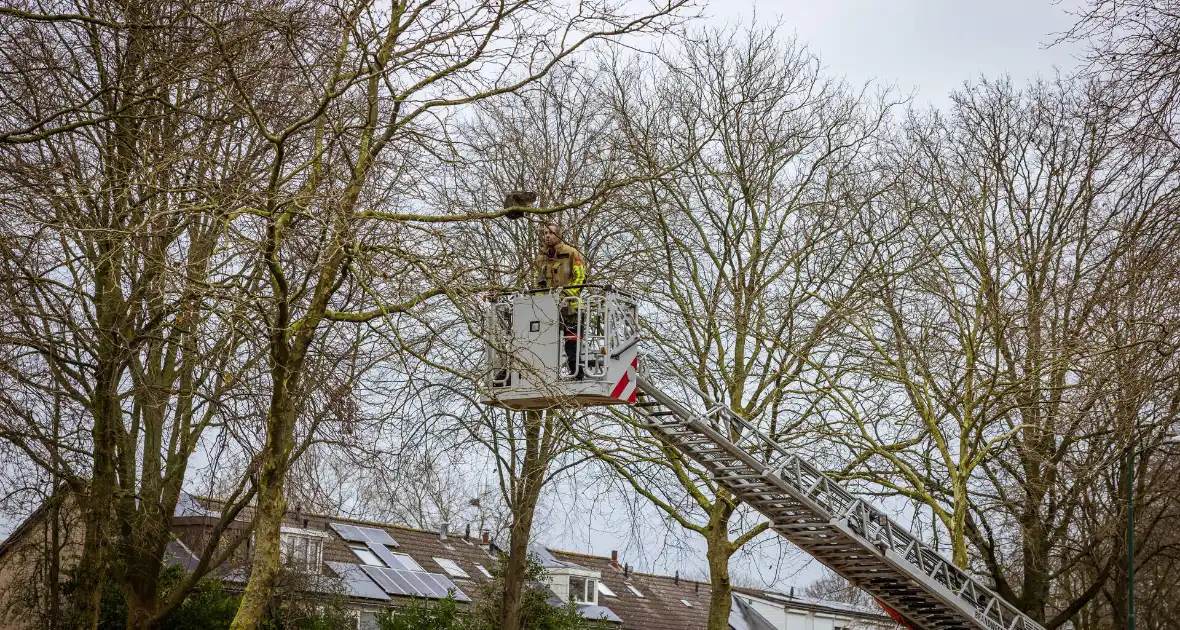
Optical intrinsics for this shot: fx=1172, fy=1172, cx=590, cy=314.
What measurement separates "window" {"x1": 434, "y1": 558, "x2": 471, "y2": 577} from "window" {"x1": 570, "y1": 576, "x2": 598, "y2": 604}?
161 inches

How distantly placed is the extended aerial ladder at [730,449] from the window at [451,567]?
682 inches

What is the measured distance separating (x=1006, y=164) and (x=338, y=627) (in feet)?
51.6

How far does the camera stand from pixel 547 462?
18797 mm

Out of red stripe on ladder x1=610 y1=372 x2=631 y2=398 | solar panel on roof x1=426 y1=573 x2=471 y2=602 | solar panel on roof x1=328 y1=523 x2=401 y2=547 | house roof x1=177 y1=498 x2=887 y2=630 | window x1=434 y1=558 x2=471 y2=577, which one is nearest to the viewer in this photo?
red stripe on ladder x1=610 y1=372 x2=631 y2=398

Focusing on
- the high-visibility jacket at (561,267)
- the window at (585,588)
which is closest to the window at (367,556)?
the window at (585,588)

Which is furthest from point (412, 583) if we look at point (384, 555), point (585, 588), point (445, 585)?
point (585, 588)

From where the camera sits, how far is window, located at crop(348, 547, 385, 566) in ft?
108

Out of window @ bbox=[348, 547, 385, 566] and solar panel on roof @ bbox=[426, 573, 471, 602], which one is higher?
window @ bbox=[348, 547, 385, 566]

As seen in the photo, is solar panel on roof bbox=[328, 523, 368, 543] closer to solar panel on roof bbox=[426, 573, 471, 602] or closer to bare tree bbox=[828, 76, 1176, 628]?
solar panel on roof bbox=[426, 573, 471, 602]

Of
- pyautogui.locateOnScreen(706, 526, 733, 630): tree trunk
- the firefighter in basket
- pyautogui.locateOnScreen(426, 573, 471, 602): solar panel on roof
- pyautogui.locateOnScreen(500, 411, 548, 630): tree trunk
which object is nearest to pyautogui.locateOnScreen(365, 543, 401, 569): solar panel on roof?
pyautogui.locateOnScreen(426, 573, 471, 602): solar panel on roof

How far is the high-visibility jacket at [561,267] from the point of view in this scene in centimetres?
1252

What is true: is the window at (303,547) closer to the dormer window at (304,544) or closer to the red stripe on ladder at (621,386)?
the dormer window at (304,544)

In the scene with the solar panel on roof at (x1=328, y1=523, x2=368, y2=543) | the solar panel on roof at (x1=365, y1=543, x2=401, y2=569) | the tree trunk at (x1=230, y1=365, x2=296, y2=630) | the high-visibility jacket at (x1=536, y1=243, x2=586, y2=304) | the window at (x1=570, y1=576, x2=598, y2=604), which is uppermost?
the high-visibility jacket at (x1=536, y1=243, x2=586, y2=304)

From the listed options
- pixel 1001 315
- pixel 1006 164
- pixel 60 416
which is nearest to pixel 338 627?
pixel 60 416
